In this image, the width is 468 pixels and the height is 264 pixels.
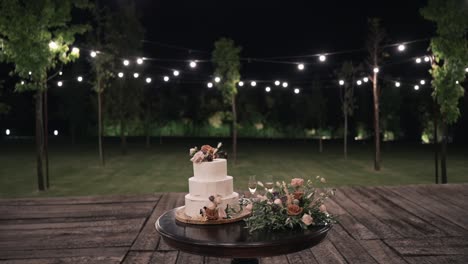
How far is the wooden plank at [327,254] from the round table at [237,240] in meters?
2.25

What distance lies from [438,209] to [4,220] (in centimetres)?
818

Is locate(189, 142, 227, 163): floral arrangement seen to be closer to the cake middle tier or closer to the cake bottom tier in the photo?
the cake middle tier

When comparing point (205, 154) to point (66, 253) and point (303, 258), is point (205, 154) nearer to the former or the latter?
point (303, 258)

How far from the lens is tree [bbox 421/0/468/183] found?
1207 centimetres

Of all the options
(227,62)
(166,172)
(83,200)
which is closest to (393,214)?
(83,200)

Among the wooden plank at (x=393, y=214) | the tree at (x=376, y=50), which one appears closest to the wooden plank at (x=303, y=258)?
the wooden plank at (x=393, y=214)

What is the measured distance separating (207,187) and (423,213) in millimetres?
5681

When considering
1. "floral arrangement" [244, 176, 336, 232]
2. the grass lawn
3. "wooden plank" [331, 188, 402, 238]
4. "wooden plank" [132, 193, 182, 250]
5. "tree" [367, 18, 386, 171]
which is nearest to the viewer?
"floral arrangement" [244, 176, 336, 232]

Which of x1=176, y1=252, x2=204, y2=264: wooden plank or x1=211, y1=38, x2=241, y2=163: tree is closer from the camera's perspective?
x1=176, y1=252, x2=204, y2=264: wooden plank

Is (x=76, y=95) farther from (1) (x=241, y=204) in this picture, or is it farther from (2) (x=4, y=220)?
(1) (x=241, y=204)

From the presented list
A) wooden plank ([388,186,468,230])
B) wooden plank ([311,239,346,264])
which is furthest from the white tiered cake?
wooden plank ([388,186,468,230])

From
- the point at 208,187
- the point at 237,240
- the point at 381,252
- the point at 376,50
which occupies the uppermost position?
the point at 376,50

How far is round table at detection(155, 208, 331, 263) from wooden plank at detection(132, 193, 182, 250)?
112 inches

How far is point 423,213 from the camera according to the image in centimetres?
841
